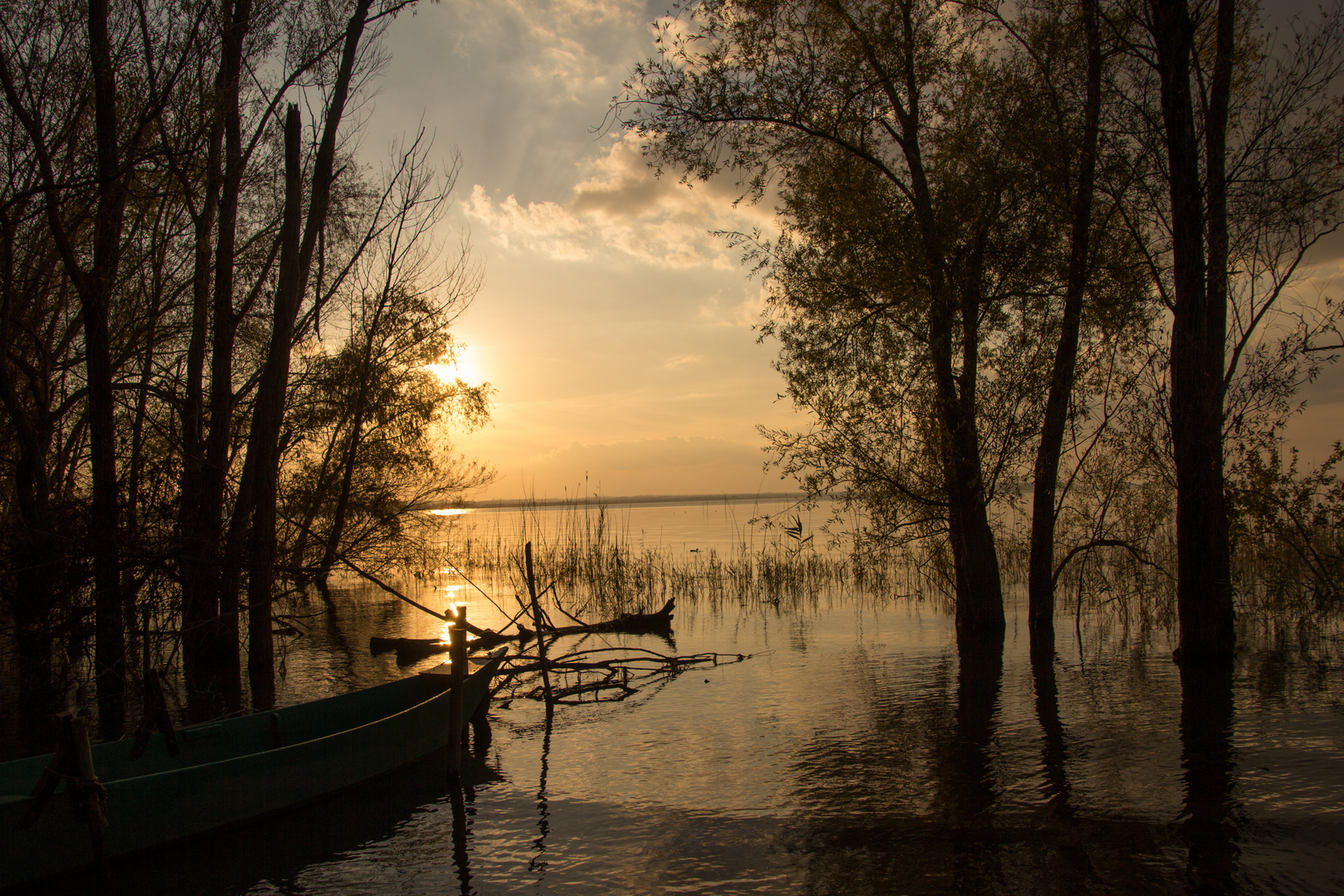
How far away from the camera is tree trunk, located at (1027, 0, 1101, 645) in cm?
1155

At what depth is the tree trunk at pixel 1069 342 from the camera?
37.9 ft

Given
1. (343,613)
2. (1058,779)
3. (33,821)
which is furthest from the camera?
(343,613)

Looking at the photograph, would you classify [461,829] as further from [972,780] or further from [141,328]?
[141,328]

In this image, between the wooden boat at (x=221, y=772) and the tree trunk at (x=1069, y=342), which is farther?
the tree trunk at (x=1069, y=342)

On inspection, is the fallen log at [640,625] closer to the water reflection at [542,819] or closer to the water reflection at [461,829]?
the water reflection at [542,819]

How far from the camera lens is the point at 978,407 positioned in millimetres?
12352

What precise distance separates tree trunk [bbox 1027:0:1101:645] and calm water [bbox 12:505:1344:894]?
205 centimetres

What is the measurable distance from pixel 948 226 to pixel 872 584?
1028cm

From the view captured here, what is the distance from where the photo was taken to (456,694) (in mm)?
7766

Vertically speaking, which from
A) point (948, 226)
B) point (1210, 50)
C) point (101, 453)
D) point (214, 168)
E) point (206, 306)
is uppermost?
point (1210, 50)

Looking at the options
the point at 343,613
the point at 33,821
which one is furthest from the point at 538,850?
the point at 343,613

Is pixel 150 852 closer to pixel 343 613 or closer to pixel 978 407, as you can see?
pixel 978 407

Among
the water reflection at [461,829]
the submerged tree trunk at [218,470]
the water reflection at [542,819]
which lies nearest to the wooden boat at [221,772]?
the water reflection at [461,829]

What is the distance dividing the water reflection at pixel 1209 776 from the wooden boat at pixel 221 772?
20.4 ft
